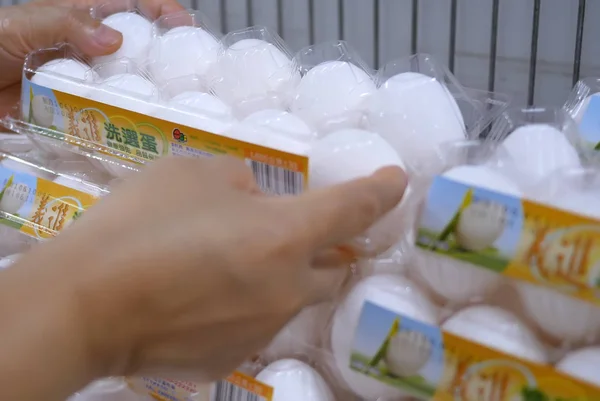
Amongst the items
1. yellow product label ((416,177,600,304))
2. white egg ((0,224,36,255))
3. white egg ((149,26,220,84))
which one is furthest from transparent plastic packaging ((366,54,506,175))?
white egg ((0,224,36,255))

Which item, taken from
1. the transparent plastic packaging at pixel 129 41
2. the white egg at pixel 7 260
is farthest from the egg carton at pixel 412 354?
the transparent plastic packaging at pixel 129 41

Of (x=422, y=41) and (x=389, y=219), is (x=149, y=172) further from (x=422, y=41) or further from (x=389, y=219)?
(x=422, y=41)

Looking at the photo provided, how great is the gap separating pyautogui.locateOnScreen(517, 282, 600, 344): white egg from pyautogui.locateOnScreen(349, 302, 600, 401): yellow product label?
0.05 m

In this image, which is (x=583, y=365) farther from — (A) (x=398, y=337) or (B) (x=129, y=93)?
(B) (x=129, y=93)

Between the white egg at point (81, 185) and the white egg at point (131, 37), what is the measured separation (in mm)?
196

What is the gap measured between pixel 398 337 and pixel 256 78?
1.48ft

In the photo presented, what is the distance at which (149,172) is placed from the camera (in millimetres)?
597

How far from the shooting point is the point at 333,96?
2.70ft

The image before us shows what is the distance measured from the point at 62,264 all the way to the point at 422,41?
1.03m

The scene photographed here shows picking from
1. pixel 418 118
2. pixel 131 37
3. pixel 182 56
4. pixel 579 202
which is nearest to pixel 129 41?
pixel 131 37

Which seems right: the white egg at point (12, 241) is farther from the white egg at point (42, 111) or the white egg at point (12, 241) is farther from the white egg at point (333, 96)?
the white egg at point (333, 96)

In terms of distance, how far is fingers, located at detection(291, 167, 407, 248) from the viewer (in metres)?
0.56

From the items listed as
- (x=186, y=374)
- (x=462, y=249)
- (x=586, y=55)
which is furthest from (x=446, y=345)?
(x=586, y=55)

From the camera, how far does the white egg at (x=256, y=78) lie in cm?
90
